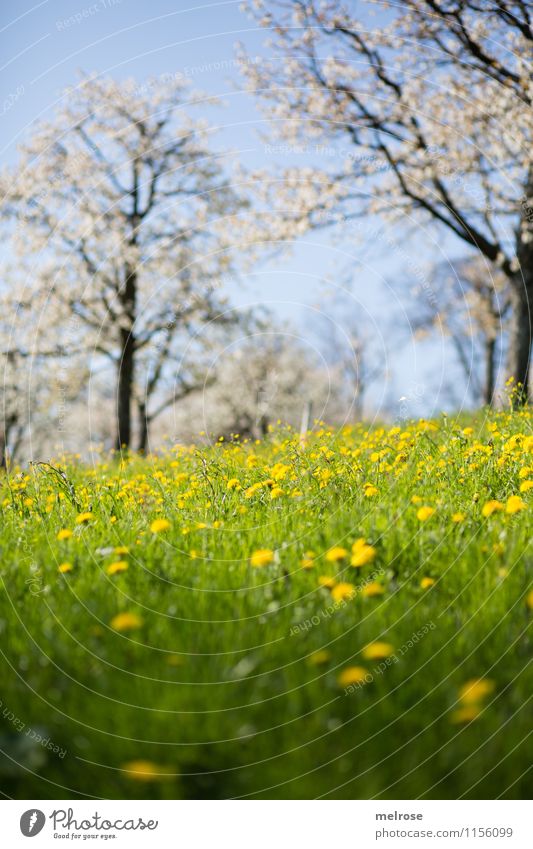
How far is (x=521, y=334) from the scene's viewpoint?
1128cm

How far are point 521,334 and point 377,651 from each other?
10.5 meters

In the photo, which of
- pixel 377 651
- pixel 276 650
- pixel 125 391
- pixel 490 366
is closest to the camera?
pixel 377 651

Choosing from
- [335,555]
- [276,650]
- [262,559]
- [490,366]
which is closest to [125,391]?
[262,559]

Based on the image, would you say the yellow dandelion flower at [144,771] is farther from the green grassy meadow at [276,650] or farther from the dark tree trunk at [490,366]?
the dark tree trunk at [490,366]

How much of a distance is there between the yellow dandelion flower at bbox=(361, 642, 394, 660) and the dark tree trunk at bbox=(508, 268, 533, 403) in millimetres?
9946

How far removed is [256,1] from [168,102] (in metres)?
7.20

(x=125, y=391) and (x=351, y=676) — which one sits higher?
(x=125, y=391)

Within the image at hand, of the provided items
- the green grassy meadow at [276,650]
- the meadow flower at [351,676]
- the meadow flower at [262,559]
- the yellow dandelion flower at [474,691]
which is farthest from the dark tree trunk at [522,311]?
the meadow flower at [351,676]

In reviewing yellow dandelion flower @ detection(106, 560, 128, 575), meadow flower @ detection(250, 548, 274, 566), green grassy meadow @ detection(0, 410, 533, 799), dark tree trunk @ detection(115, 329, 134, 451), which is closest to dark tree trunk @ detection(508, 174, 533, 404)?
green grassy meadow @ detection(0, 410, 533, 799)

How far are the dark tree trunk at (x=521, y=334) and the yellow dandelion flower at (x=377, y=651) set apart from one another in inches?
392

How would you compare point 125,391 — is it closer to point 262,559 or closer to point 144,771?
point 262,559

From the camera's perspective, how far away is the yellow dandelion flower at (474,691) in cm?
180

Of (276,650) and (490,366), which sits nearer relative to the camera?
(276,650)

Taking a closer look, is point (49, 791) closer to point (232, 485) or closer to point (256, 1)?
point (232, 485)
